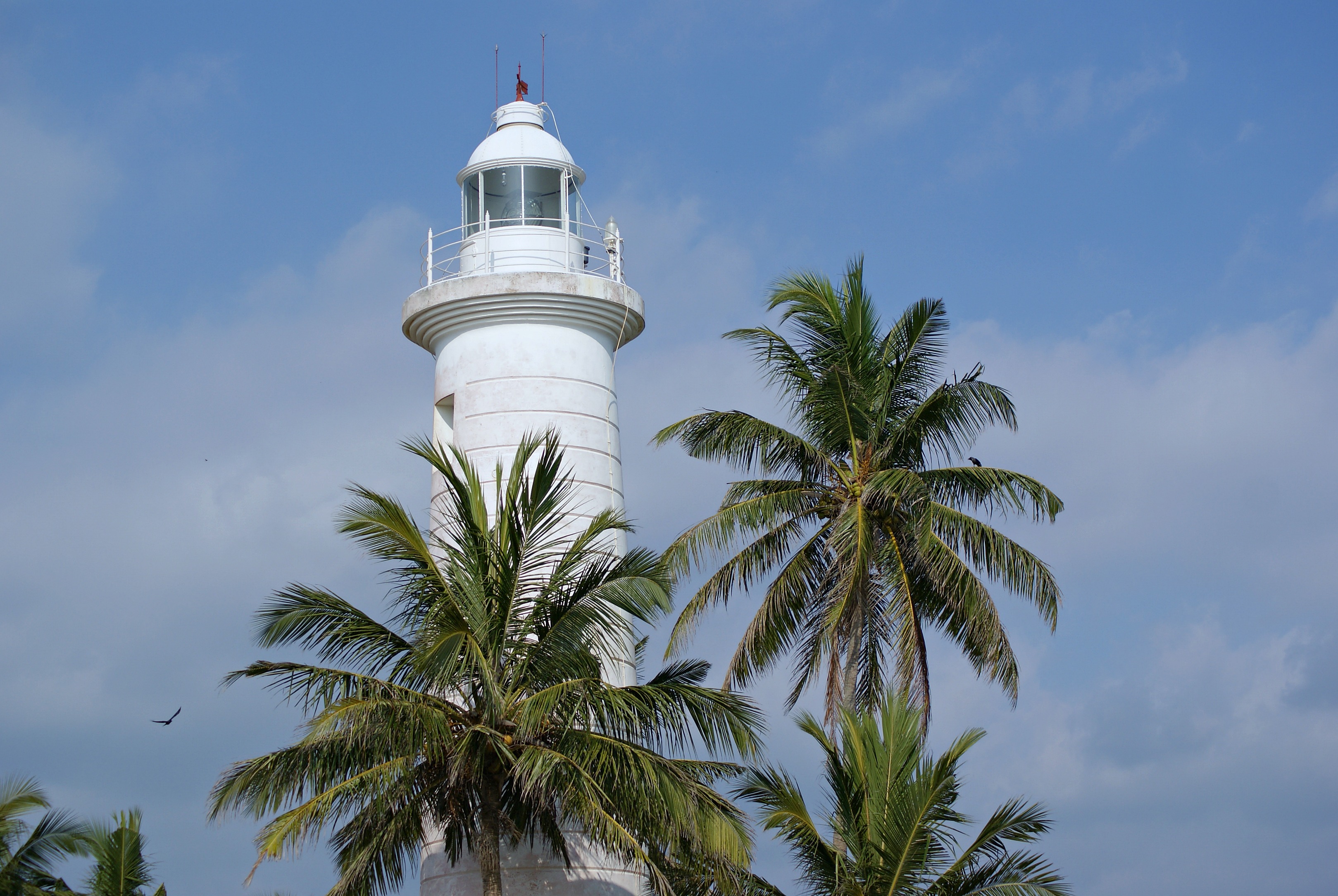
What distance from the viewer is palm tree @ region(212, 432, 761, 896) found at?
2064 cm

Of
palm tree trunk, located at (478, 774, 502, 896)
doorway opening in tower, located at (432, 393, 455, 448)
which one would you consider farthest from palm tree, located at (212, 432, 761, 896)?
doorway opening in tower, located at (432, 393, 455, 448)

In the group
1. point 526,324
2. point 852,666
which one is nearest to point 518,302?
point 526,324

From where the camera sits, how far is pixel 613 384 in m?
27.6

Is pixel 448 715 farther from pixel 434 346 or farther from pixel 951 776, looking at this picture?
pixel 434 346

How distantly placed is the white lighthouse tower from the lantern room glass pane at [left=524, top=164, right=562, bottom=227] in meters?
0.02

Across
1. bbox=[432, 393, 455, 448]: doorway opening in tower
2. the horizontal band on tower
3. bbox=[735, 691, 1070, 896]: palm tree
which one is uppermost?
the horizontal band on tower

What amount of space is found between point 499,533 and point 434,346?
266 inches

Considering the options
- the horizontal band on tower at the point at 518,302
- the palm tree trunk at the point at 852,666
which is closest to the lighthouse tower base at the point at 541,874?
the palm tree trunk at the point at 852,666

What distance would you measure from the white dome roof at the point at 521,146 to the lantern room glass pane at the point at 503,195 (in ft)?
0.53

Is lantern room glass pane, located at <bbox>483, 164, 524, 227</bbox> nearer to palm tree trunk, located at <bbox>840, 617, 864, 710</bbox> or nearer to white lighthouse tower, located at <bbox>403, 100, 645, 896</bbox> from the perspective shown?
white lighthouse tower, located at <bbox>403, 100, 645, 896</bbox>

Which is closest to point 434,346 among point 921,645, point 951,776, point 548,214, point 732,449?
point 548,214

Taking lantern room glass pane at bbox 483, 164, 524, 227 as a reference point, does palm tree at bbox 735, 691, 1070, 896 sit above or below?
below

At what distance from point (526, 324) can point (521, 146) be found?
304 cm

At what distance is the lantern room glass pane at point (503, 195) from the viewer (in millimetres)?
28078
